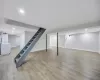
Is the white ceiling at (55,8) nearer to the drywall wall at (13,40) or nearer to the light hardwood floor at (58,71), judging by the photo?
the light hardwood floor at (58,71)

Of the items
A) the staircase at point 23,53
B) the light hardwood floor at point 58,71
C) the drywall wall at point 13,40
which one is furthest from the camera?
the drywall wall at point 13,40

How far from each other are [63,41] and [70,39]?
1547mm

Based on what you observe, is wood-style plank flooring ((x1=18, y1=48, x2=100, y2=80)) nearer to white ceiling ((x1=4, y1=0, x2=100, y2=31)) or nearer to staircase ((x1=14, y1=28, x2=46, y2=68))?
staircase ((x1=14, y1=28, x2=46, y2=68))

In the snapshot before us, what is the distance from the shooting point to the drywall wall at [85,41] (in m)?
7.19

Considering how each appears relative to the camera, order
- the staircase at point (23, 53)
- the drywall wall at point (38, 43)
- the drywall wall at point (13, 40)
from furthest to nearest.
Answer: the drywall wall at point (13, 40) < the drywall wall at point (38, 43) < the staircase at point (23, 53)

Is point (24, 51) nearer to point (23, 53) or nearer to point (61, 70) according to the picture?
point (23, 53)

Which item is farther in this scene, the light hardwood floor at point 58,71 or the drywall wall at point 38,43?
the drywall wall at point 38,43

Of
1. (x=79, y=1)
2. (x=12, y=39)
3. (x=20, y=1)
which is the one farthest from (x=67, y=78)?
(x=12, y=39)

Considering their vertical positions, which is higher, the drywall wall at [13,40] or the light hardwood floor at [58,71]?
the drywall wall at [13,40]

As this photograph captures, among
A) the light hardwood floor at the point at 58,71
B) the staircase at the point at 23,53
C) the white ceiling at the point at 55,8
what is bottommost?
the light hardwood floor at the point at 58,71

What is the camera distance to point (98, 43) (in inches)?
270

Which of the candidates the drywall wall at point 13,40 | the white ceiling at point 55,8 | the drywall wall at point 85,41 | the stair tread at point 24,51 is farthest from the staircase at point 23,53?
the drywall wall at point 13,40

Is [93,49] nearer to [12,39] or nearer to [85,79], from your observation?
[85,79]

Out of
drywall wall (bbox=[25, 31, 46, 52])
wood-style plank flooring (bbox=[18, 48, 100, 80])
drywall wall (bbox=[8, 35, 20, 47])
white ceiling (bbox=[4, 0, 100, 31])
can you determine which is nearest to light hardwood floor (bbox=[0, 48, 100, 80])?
wood-style plank flooring (bbox=[18, 48, 100, 80])
